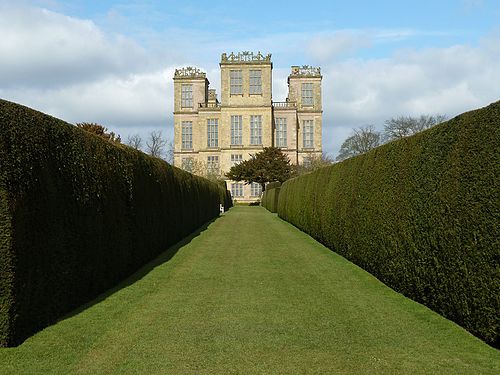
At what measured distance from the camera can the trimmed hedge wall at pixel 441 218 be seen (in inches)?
200

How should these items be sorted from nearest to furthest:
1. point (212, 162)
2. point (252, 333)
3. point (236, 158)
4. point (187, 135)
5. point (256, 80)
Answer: point (252, 333), point (256, 80), point (236, 158), point (212, 162), point (187, 135)

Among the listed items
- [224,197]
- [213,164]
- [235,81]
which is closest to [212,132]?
[213,164]

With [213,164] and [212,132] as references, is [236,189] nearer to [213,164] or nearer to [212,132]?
[213,164]

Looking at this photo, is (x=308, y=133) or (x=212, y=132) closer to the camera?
(x=212, y=132)

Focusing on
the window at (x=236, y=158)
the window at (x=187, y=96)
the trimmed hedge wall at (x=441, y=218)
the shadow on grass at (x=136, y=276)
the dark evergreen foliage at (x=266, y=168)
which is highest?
the window at (x=187, y=96)

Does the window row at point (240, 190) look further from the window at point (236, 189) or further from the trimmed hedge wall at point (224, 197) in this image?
the trimmed hedge wall at point (224, 197)

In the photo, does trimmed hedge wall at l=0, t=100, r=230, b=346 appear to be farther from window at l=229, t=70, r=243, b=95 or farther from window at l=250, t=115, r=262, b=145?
window at l=229, t=70, r=243, b=95

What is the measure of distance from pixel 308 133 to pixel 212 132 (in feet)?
42.2

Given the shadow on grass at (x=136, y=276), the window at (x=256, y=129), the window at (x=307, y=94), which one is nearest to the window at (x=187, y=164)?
the window at (x=256, y=129)

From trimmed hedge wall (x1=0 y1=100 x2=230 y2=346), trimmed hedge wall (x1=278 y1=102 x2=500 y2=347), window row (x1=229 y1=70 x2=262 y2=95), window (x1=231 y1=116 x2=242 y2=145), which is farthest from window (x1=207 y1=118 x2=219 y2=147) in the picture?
trimmed hedge wall (x1=278 y1=102 x2=500 y2=347)

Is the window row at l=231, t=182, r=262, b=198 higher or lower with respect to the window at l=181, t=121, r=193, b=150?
lower

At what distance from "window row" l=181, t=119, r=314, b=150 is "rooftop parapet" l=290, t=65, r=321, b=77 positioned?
6493mm

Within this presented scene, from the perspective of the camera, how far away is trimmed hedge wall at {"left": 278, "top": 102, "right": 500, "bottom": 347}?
5.08 meters

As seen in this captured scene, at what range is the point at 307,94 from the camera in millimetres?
68438
